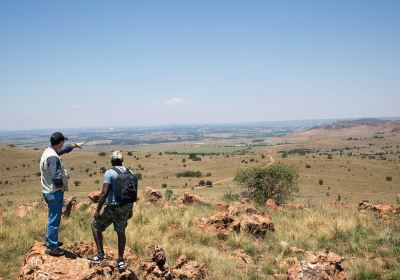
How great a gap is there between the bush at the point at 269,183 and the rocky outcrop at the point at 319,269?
17859 mm

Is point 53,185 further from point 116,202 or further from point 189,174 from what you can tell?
point 189,174

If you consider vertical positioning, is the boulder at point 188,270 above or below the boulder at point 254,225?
above

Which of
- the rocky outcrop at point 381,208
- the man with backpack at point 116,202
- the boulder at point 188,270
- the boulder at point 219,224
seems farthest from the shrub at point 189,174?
the man with backpack at point 116,202

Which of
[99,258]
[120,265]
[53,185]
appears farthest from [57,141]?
[120,265]

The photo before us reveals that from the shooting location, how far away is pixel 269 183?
26391mm

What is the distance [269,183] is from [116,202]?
2049 centimetres

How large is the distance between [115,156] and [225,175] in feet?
151

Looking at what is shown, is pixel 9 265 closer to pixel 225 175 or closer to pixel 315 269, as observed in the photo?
pixel 315 269

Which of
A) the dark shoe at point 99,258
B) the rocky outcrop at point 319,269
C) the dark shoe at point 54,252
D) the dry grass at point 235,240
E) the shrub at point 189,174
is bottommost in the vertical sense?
the shrub at point 189,174

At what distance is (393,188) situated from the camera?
43.0m

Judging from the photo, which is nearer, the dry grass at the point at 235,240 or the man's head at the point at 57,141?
the man's head at the point at 57,141

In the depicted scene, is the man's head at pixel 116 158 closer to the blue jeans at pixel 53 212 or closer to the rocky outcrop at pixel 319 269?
the blue jeans at pixel 53 212

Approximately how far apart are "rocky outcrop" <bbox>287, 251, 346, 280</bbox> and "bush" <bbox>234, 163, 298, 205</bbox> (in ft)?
58.6

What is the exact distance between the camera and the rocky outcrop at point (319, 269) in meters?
7.13
